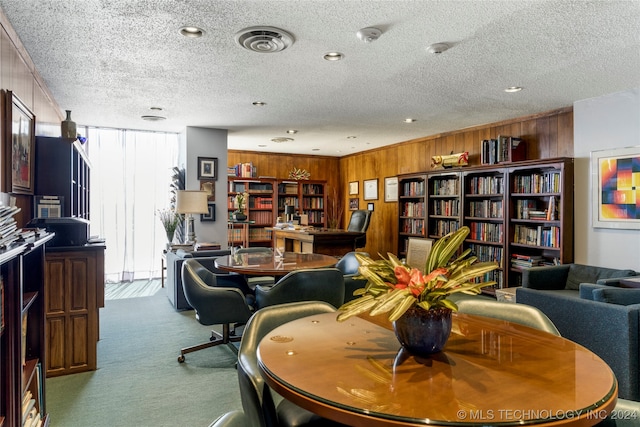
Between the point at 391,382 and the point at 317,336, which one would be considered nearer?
the point at 391,382

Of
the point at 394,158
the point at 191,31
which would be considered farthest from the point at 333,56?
the point at 394,158

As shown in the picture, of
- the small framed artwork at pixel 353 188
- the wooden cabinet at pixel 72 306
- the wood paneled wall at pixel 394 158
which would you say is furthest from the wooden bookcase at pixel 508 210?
the wooden cabinet at pixel 72 306

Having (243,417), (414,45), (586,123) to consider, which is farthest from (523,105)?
(243,417)

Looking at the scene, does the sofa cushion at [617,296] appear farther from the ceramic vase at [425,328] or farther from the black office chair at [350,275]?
the ceramic vase at [425,328]

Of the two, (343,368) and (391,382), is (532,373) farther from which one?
(343,368)

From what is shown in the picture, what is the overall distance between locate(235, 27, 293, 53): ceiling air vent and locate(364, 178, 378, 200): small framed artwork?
551 cm

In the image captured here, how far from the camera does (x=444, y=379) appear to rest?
1.04 m

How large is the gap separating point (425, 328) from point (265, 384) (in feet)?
1.62

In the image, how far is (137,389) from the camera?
8.91 feet

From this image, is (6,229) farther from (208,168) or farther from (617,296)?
(208,168)

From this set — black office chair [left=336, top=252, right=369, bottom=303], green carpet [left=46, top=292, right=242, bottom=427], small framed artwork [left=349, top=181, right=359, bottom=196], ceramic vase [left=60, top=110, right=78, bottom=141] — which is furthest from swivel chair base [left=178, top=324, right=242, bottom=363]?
small framed artwork [left=349, top=181, right=359, bottom=196]

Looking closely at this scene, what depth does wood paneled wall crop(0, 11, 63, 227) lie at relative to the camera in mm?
2479

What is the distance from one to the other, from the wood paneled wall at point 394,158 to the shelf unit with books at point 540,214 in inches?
14.3

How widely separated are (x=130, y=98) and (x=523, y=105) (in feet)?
14.6
